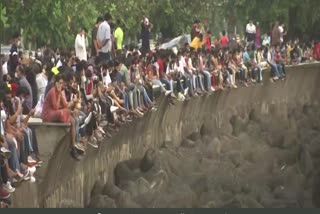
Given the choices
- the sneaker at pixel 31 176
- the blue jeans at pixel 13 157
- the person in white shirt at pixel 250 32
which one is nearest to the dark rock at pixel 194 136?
the person in white shirt at pixel 250 32

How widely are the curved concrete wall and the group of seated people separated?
334 millimetres

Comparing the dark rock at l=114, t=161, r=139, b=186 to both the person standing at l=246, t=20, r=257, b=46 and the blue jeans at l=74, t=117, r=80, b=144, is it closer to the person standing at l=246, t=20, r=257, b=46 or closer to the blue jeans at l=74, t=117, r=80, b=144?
the blue jeans at l=74, t=117, r=80, b=144

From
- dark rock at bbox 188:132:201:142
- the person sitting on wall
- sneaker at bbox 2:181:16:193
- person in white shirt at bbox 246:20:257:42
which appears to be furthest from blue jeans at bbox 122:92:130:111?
person in white shirt at bbox 246:20:257:42

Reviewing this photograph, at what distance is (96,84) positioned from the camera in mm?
→ 15922

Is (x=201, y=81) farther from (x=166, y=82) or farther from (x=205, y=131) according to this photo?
(x=166, y=82)

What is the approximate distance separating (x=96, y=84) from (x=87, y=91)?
214 mm

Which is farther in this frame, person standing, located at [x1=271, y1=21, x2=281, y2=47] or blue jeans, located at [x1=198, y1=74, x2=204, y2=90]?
person standing, located at [x1=271, y1=21, x2=281, y2=47]

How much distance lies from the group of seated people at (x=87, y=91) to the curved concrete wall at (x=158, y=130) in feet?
1.10

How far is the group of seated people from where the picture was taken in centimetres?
1211

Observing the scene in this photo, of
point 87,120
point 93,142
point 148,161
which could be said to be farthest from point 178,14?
point 87,120

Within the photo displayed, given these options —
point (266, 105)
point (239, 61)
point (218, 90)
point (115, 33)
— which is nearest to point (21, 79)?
point (115, 33)

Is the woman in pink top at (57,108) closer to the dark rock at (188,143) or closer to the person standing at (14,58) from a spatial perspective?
the person standing at (14,58)

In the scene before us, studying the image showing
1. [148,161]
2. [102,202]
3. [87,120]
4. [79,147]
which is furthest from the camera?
[148,161]

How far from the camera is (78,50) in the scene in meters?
19.2
